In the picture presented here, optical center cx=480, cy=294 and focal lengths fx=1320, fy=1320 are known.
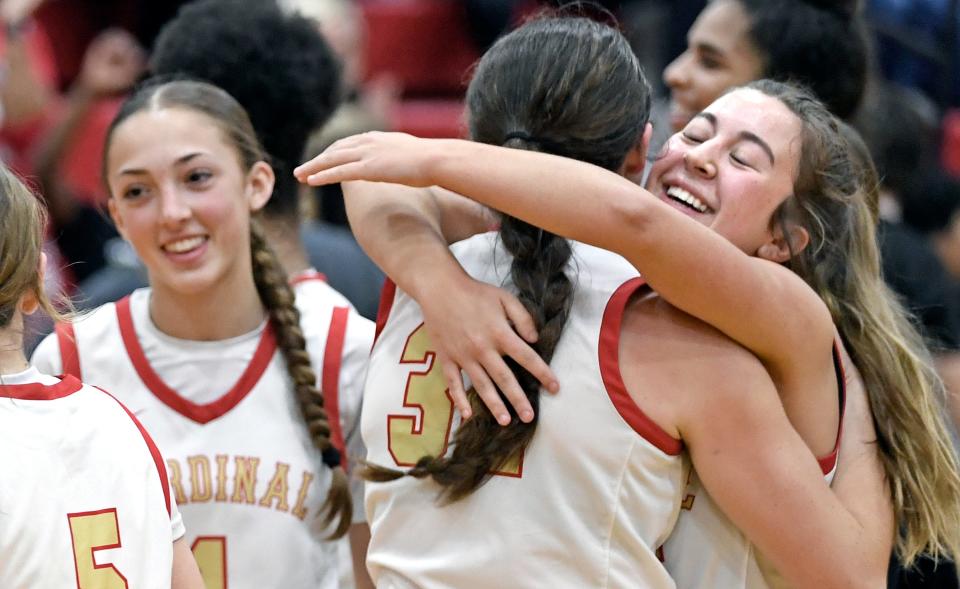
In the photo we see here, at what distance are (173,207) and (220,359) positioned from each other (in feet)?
1.09

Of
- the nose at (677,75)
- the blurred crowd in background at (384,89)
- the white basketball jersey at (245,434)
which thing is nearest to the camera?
the white basketball jersey at (245,434)

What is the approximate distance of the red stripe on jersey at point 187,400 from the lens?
2682 millimetres

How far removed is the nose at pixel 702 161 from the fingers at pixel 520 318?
434 mm

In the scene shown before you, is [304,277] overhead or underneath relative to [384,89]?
overhead

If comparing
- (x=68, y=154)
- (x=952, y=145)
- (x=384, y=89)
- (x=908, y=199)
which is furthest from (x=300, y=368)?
(x=952, y=145)

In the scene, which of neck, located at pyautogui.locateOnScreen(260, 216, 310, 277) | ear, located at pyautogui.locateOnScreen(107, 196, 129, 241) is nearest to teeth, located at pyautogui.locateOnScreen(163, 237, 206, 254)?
ear, located at pyautogui.locateOnScreen(107, 196, 129, 241)

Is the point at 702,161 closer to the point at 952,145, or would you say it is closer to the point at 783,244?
the point at 783,244

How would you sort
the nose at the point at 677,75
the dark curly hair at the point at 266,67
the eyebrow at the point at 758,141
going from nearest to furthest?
the eyebrow at the point at 758,141
the dark curly hair at the point at 266,67
the nose at the point at 677,75

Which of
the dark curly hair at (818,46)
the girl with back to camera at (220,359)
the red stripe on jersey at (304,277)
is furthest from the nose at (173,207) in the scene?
the dark curly hair at (818,46)

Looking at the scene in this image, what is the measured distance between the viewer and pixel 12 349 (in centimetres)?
200

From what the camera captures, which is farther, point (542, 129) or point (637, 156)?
point (637, 156)

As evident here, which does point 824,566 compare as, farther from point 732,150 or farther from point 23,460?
point 23,460

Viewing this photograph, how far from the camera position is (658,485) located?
80.1 inches

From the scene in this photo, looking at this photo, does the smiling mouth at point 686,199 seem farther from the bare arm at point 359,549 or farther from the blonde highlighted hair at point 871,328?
the bare arm at point 359,549
